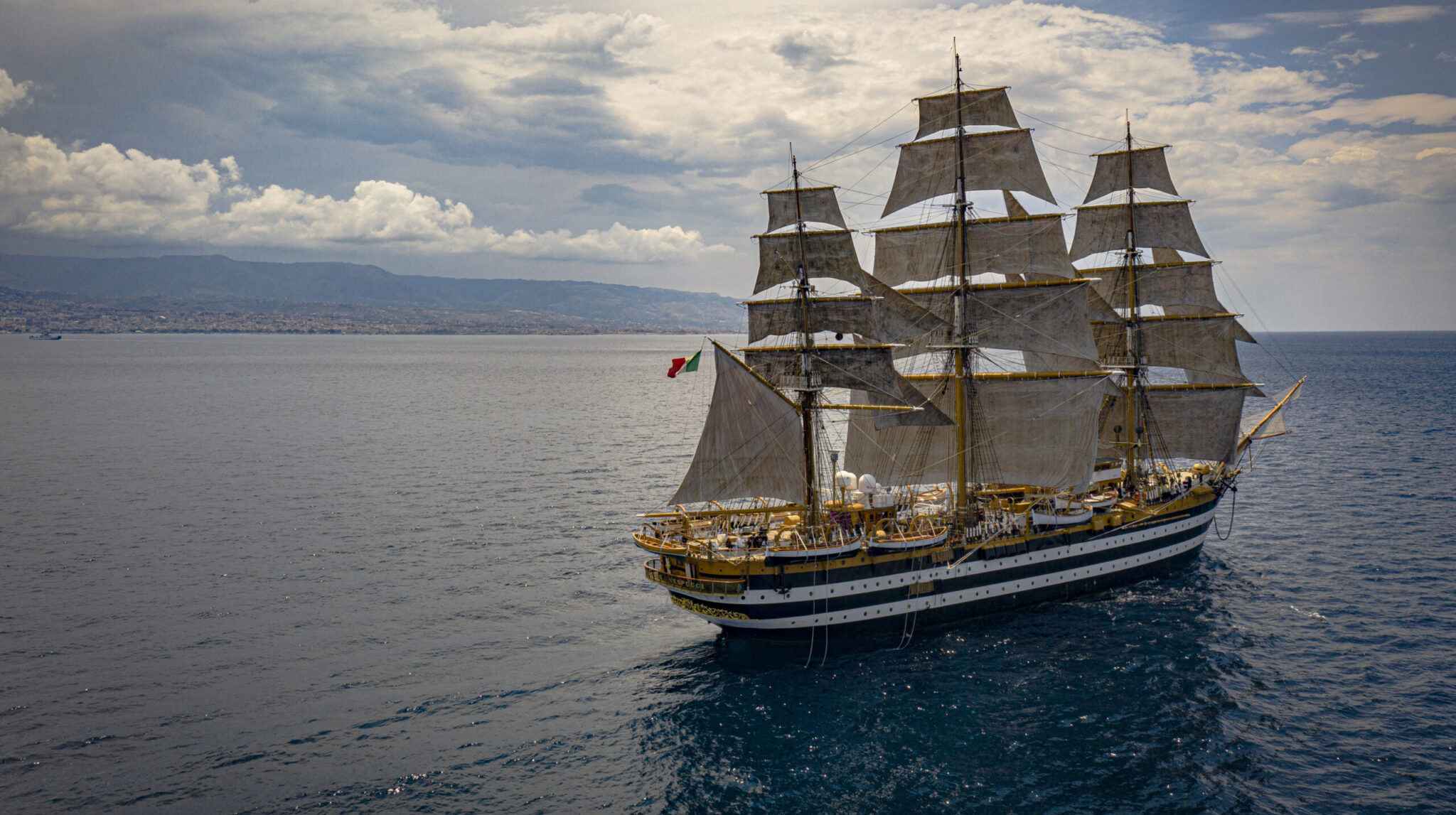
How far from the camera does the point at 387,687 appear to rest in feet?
115

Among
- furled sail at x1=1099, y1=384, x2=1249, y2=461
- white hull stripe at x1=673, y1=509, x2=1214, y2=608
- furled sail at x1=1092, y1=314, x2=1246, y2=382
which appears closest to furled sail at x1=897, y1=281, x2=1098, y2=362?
furled sail at x1=1092, y1=314, x2=1246, y2=382

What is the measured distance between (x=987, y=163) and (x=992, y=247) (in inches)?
200

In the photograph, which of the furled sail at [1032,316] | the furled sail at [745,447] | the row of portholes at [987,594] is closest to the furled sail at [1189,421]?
the furled sail at [1032,316]

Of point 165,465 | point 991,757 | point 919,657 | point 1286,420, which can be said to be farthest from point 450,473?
point 1286,420

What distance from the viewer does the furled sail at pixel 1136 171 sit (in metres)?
53.5

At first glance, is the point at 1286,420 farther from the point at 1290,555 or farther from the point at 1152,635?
the point at 1152,635

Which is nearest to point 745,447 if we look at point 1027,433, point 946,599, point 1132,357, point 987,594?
point 946,599

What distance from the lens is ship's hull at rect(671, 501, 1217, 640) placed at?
39250mm

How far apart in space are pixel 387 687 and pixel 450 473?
1776 inches

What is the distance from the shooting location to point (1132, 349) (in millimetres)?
55312

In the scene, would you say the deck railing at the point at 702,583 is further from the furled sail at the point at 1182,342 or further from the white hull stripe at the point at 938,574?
the furled sail at the point at 1182,342

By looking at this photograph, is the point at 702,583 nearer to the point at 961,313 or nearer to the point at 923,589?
the point at 923,589

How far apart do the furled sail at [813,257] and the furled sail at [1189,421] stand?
23.6 meters

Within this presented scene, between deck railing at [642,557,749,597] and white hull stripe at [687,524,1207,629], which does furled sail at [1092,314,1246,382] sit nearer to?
white hull stripe at [687,524,1207,629]
